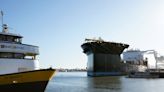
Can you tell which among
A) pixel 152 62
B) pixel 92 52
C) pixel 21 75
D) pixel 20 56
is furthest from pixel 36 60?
pixel 152 62

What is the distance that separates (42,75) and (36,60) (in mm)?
2787

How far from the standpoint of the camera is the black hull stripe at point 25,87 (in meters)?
19.3

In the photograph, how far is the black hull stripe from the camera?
19.3 m

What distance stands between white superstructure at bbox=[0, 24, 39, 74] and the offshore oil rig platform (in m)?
80.6

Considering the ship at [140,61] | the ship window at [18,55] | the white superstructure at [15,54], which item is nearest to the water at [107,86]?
the white superstructure at [15,54]

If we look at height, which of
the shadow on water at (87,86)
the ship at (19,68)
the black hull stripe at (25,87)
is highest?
the ship at (19,68)

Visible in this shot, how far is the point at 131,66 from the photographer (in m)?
140

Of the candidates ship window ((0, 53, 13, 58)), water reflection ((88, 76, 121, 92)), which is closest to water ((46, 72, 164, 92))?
water reflection ((88, 76, 121, 92))

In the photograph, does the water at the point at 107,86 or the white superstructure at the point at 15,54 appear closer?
the white superstructure at the point at 15,54

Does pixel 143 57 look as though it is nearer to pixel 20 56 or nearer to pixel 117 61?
pixel 117 61

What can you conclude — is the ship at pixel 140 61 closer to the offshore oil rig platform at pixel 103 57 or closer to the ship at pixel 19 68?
the offshore oil rig platform at pixel 103 57

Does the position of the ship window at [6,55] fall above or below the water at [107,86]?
above

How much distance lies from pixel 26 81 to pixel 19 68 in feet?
6.13

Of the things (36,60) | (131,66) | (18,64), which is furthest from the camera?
(131,66)
